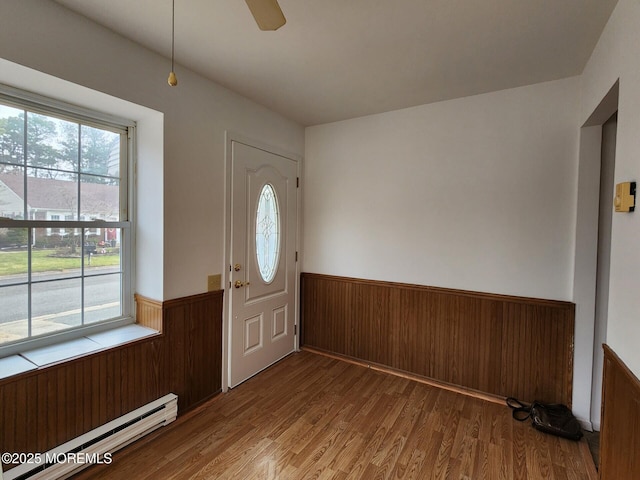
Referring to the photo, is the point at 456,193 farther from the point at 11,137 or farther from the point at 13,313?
the point at 13,313

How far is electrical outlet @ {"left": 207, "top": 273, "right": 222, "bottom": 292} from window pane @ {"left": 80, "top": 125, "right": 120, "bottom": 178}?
3.24 ft

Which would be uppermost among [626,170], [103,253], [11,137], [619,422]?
[11,137]

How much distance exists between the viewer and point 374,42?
1.88 meters

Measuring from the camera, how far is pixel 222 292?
8.42ft

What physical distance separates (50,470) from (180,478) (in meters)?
0.64

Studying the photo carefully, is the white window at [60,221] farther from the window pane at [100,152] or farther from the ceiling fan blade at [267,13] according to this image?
the ceiling fan blade at [267,13]

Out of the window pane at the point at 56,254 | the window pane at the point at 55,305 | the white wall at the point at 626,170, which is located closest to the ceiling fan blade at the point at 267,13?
the white wall at the point at 626,170

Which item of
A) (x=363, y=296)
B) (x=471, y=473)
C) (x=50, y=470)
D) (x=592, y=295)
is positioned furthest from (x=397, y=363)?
(x=50, y=470)

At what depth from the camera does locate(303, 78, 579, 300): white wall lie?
232 centimetres

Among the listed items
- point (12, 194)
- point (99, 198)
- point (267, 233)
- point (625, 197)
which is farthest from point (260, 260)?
point (625, 197)

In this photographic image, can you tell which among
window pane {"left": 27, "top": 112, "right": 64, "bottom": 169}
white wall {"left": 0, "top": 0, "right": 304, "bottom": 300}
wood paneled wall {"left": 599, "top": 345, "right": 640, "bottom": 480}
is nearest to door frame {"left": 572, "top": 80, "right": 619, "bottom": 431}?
wood paneled wall {"left": 599, "top": 345, "right": 640, "bottom": 480}

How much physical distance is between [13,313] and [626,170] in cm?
317

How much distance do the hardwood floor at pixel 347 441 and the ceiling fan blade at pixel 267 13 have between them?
7.20 feet

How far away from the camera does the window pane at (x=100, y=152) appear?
204 cm
